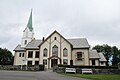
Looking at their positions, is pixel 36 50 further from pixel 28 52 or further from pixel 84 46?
pixel 84 46

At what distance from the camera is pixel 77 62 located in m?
45.9

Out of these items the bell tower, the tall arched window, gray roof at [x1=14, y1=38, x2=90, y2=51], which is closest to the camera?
the tall arched window

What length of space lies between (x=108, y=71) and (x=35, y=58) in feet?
81.2

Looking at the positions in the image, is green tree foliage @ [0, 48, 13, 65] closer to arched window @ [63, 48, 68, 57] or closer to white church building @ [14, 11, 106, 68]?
white church building @ [14, 11, 106, 68]

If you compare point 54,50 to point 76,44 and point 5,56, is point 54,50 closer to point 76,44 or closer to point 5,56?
point 76,44

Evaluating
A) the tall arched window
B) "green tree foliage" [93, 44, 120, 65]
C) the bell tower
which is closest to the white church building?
the tall arched window

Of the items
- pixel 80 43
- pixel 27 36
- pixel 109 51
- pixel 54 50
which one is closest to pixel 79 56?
pixel 80 43

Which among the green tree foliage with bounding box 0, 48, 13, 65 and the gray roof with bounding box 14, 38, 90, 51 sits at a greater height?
the gray roof with bounding box 14, 38, 90, 51

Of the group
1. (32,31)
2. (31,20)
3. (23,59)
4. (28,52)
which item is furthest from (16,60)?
(31,20)

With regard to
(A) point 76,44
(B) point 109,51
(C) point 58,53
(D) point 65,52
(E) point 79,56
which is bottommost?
(E) point 79,56

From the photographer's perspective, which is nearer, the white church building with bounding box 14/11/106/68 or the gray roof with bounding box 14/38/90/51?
the white church building with bounding box 14/11/106/68

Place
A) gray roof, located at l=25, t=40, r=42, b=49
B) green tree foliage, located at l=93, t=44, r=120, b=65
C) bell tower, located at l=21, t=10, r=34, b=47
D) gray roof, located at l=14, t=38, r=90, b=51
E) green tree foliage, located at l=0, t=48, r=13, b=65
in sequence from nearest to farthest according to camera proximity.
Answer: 1. gray roof, located at l=14, t=38, r=90, b=51
2. gray roof, located at l=25, t=40, r=42, b=49
3. bell tower, located at l=21, t=10, r=34, b=47
4. green tree foliage, located at l=0, t=48, r=13, b=65
5. green tree foliage, located at l=93, t=44, r=120, b=65

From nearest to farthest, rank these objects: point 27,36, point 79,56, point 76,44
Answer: point 79,56 < point 76,44 < point 27,36

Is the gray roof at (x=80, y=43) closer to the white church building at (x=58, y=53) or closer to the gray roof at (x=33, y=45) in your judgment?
the white church building at (x=58, y=53)
